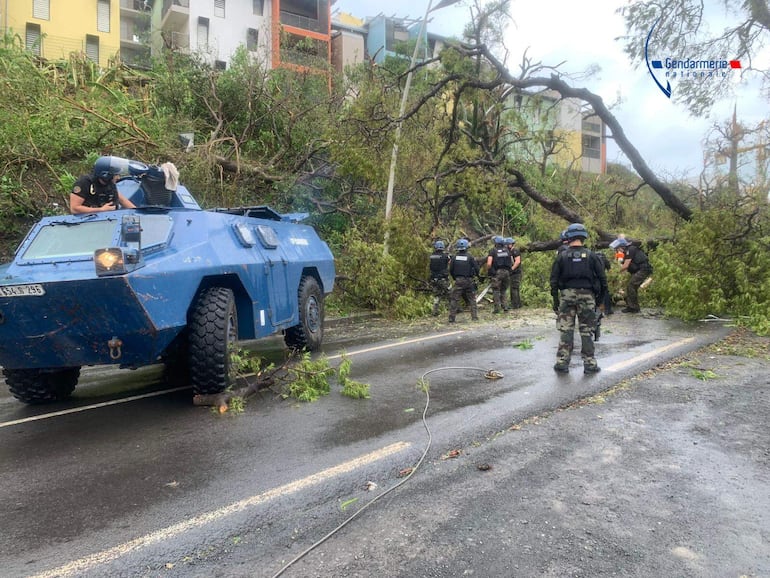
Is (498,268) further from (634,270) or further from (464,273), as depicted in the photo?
(634,270)

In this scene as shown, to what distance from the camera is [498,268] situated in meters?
13.8

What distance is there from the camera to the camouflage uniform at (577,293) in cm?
705

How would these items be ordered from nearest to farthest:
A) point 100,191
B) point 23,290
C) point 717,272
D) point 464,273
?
point 23,290
point 100,191
point 717,272
point 464,273

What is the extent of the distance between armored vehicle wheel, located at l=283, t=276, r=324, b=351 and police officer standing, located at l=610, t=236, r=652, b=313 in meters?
7.32

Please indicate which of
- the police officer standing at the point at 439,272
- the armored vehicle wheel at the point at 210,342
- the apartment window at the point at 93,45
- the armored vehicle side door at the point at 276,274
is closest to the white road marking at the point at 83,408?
the armored vehicle wheel at the point at 210,342

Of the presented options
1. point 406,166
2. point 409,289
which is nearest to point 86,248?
point 409,289

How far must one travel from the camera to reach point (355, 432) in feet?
15.9

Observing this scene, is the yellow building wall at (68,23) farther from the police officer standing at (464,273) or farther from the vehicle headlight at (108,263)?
the vehicle headlight at (108,263)

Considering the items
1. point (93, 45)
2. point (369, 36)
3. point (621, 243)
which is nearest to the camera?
point (621, 243)

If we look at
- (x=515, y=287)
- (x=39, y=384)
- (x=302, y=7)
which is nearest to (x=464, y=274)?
(x=515, y=287)

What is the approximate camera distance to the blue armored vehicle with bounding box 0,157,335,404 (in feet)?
16.2

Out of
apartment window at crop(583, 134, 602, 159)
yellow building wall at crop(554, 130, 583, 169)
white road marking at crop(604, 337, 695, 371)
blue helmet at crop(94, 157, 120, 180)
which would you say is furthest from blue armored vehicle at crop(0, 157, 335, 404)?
apartment window at crop(583, 134, 602, 159)

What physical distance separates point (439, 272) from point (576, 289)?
6175mm

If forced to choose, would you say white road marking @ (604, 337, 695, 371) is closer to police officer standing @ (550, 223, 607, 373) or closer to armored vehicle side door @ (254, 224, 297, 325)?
police officer standing @ (550, 223, 607, 373)
